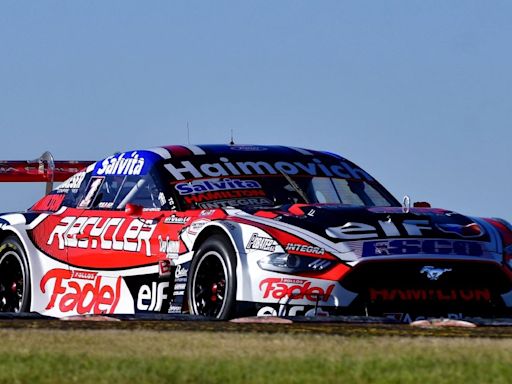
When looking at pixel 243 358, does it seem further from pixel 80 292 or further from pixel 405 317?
pixel 80 292

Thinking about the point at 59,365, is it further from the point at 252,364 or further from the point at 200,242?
the point at 200,242

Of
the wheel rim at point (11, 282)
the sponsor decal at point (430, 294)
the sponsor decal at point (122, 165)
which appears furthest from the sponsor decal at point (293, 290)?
the wheel rim at point (11, 282)

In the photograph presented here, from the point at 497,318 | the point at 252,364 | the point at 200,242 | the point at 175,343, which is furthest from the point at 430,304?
the point at 252,364

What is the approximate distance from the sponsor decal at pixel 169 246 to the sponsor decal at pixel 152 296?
217 millimetres

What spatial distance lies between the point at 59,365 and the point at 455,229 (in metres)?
4.90

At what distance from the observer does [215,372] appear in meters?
5.90

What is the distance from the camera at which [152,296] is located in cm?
1100

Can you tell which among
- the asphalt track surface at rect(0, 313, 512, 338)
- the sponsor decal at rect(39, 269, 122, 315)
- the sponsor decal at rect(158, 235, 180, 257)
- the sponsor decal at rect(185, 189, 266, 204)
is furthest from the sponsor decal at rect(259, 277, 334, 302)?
the sponsor decal at rect(39, 269, 122, 315)

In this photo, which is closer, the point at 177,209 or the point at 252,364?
the point at 252,364

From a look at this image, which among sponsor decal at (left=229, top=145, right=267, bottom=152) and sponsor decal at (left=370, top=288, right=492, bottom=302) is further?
sponsor decal at (left=229, top=145, right=267, bottom=152)

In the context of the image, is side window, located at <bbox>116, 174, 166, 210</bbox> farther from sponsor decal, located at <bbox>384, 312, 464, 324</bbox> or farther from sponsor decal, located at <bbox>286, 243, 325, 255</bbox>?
sponsor decal, located at <bbox>384, 312, 464, 324</bbox>

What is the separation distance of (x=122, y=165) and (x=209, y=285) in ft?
7.05

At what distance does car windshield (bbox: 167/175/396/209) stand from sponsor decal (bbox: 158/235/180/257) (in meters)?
0.37

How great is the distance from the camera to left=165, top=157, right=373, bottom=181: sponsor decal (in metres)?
11.6
